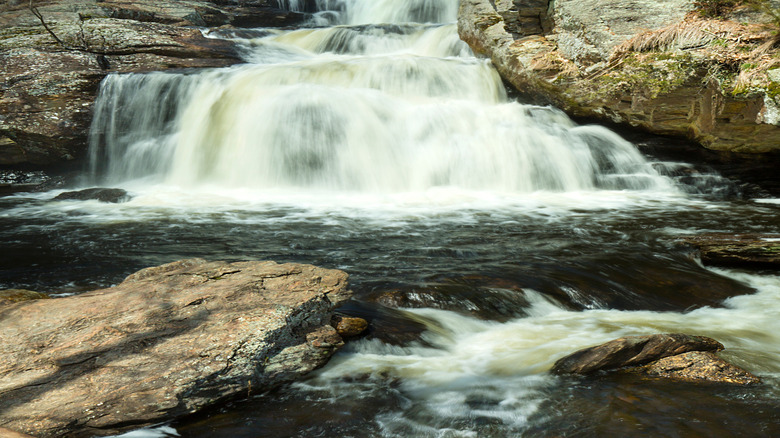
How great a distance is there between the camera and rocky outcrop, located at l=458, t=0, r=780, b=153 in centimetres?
727

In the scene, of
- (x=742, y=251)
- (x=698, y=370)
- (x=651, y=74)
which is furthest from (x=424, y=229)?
(x=651, y=74)

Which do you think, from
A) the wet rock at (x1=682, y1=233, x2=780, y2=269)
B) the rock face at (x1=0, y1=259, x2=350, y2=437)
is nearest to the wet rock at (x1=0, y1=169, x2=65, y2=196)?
the rock face at (x1=0, y1=259, x2=350, y2=437)

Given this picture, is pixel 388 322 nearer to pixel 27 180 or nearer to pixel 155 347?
pixel 155 347

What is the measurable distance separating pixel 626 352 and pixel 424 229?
374 cm

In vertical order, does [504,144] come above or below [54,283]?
above

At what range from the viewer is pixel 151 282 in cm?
364

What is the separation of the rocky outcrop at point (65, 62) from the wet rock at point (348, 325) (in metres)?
9.86

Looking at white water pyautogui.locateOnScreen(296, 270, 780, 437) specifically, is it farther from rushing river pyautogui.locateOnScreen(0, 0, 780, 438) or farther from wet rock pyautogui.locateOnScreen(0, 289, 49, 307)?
wet rock pyautogui.locateOnScreen(0, 289, 49, 307)

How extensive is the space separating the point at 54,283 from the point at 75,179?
754 centimetres

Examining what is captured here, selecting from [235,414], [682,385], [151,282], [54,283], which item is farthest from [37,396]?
[682,385]

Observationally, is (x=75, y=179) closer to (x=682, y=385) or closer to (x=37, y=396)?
(x=37, y=396)

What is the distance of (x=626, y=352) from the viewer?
2951 millimetres

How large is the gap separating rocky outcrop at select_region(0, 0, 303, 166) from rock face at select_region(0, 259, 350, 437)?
9.01 m

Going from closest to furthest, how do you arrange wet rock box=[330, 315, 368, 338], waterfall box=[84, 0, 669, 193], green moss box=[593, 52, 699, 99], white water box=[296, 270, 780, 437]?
white water box=[296, 270, 780, 437] → wet rock box=[330, 315, 368, 338] → green moss box=[593, 52, 699, 99] → waterfall box=[84, 0, 669, 193]
